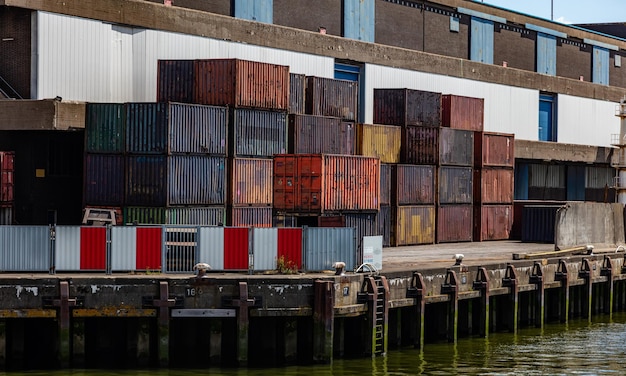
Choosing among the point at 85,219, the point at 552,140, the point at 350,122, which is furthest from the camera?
the point at 552,140

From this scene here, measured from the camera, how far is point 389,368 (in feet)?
110

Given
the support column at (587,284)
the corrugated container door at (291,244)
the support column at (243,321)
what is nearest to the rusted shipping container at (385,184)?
the support column at (587,284)

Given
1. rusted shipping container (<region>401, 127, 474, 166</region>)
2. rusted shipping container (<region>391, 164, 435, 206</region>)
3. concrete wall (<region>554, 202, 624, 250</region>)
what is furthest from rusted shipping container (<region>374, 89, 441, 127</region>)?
concrete wall (<region>554, 202, 624, 250</region>)

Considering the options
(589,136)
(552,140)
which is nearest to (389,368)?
(552,140)

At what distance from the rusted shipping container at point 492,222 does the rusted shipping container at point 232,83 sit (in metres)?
18.3

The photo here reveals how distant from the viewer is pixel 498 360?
3625 cm

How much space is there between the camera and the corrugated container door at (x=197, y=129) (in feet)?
140

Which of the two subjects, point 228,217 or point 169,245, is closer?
point 169,245

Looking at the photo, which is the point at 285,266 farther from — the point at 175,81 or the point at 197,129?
the point at 175,81

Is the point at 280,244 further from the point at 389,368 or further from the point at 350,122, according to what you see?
the point at 350,122

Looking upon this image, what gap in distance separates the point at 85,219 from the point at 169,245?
7018 mm

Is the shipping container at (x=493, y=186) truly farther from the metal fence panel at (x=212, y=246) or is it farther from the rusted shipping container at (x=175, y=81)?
the metal fence panel at (x=212, y=246)

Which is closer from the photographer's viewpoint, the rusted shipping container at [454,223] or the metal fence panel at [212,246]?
the metal fence panel at [212,246]

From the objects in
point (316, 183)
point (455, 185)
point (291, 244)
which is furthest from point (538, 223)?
point (291, 244)
